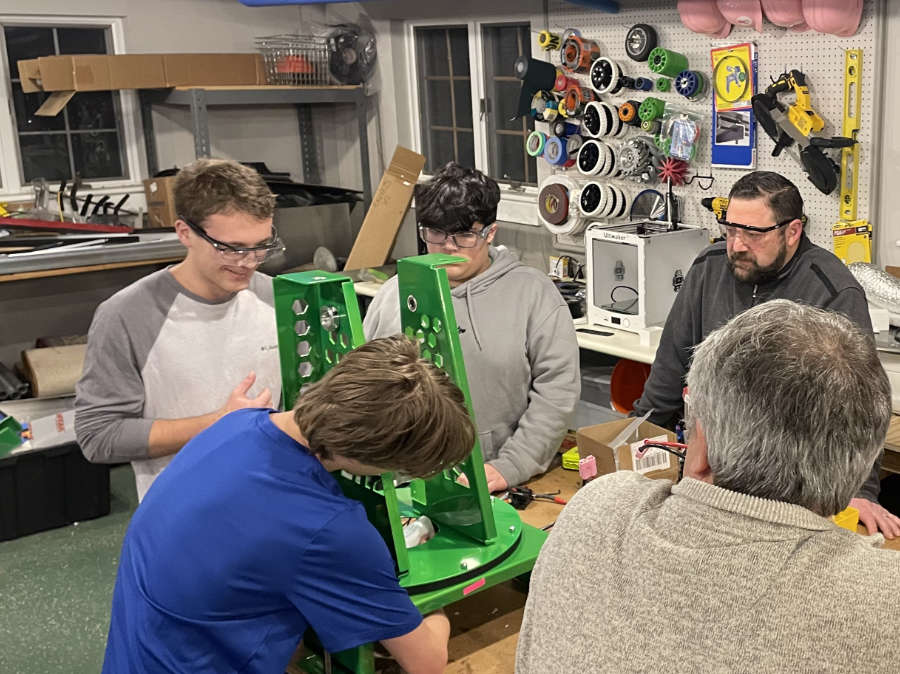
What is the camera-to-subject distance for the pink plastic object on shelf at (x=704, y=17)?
11.6ft

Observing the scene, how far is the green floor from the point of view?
10.1ft

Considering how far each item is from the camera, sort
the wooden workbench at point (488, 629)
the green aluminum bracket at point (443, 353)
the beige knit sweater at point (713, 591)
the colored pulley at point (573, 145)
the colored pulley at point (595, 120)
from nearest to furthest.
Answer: the beige knit sweater at point (713, 591) < the wooden workbench at point (488, 629) < the green aluminum bracket at point (443, 353) < the colored pulley at point (595, 120) < the colored pulley at point (573, 145)

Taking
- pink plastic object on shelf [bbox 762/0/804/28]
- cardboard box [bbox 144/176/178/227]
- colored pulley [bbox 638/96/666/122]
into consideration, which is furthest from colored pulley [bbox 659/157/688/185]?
cardboard box [bbox 144/176/178/227]

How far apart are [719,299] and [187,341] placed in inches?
53.5

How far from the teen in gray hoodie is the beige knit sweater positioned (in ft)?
3.40

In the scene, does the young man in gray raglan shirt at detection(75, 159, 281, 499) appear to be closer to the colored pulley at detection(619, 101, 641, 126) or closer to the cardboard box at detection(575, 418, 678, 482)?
the cardboard box at detection(575, 418, 678, 482)

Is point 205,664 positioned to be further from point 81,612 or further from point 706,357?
point 81,612

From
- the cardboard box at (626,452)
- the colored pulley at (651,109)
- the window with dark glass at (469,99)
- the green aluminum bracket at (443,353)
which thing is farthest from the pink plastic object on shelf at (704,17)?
the green aluminum bracket at (443,353)

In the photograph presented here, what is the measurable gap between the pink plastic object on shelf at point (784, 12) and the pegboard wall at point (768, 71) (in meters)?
0.07

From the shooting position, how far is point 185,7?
5.39 meters

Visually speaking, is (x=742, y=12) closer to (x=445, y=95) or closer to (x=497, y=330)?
(x=497, y=330)

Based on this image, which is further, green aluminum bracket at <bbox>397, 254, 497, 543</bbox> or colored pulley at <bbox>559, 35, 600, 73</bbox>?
colored pulley at <bbox>559, 35, 600, 73</bbox>

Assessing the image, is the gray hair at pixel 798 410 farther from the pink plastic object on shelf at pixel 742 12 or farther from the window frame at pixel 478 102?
the window frame at pixel 478 102

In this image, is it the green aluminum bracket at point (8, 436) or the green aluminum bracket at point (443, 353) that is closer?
the green aluminum bracket at point (443, 353)
